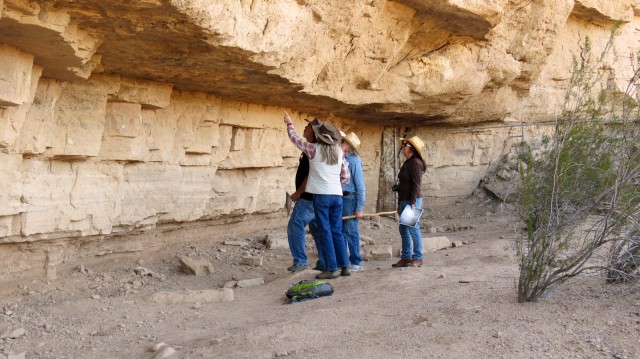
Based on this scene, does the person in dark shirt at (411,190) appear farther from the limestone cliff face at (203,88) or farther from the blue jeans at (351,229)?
the limestone cliff face at (203,88)

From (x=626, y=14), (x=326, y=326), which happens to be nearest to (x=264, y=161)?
(x=326, y=326)

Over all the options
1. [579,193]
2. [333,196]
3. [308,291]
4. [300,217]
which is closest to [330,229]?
[333,196]

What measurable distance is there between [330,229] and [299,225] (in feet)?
2.18

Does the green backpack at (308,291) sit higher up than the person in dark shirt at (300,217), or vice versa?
the person in dark shirt at (300,217)

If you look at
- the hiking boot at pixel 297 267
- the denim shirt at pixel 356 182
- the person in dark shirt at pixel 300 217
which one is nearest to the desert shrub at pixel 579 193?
the denim shirt at pixel 356 182

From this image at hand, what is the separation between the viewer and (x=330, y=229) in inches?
233

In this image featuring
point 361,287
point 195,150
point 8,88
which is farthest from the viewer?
point 195,150

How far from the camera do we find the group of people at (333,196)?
5840 mm

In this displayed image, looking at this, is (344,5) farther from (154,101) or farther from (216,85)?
(154,101)

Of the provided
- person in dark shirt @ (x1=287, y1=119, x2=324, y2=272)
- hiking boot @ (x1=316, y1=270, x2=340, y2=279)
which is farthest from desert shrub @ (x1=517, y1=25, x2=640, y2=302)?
person in dark shirt @ (x1=287, y1=119, x2=324, y2=272)

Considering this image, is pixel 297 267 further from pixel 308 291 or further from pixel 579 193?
pixel 579 193

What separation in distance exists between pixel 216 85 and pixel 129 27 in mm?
2103

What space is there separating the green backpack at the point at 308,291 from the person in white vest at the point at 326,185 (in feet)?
2.18

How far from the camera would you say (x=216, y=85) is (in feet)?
22.7
